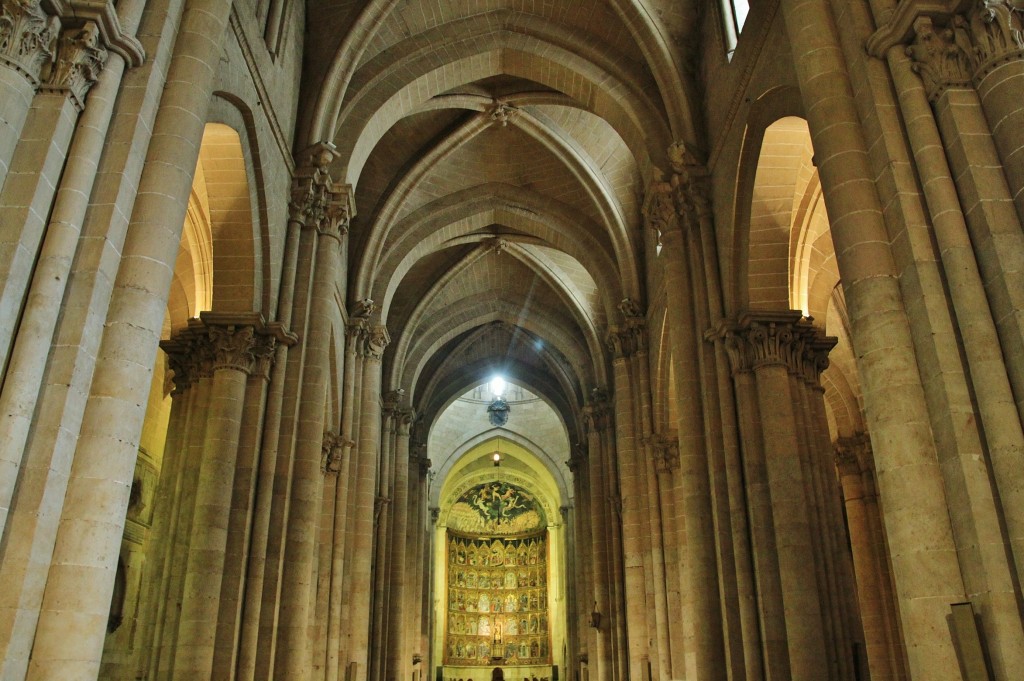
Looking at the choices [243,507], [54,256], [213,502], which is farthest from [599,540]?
[54,256]

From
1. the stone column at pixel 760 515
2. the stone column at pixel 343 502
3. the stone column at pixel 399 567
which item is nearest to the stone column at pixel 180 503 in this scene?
the stone column at pixel 343 502

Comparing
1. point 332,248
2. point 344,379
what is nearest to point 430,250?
point 344,379

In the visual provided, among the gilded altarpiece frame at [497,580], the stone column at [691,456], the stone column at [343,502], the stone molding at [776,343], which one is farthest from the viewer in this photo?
the gilded altarpiece frame at [497,580]

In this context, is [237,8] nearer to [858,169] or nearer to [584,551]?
[858,169]

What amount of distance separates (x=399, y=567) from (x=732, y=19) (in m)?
16.9

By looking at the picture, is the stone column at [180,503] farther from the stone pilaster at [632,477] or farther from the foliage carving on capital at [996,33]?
the stone pilaster at [632,477]

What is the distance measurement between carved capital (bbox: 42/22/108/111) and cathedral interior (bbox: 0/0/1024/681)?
3cm

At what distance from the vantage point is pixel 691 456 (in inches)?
486

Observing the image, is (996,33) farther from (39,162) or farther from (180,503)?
(180,503)

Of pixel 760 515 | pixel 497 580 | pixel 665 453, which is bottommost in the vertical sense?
pixel 760 515

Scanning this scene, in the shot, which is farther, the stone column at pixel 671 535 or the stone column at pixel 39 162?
the stone column at pixel 671 535

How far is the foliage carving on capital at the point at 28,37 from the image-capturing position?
6.18m

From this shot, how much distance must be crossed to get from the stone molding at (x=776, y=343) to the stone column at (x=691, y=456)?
94 cm

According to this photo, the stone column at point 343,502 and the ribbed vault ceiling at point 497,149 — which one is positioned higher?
the ribbed vault ceiling at point 497,149
